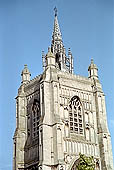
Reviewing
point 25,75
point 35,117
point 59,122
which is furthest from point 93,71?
point 59,122

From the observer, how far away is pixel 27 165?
40281 millimetres

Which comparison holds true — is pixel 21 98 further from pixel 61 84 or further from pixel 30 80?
pixel 61 84

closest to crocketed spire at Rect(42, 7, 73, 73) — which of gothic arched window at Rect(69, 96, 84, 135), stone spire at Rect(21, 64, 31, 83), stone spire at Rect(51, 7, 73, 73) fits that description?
stone spire at Rect(51, 7, 73, 73)

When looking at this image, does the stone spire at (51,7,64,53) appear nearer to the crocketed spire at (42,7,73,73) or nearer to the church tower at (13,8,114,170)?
the crocketed spire at (42,7,73,73)

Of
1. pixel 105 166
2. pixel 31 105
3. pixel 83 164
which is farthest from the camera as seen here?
pixel 31 105

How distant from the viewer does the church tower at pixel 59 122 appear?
37594 mm

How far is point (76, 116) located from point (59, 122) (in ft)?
13.1

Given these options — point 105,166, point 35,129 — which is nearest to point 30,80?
point 35,129

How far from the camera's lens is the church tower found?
123ft

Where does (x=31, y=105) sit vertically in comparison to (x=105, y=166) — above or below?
above

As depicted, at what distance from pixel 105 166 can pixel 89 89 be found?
886 centimetres

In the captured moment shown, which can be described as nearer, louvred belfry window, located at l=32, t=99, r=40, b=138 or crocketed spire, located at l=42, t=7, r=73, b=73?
louvred belfry window, located at l=32, t=99, r=40, b=138

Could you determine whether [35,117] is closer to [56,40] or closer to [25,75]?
[25,75]

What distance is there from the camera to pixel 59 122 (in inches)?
1494
